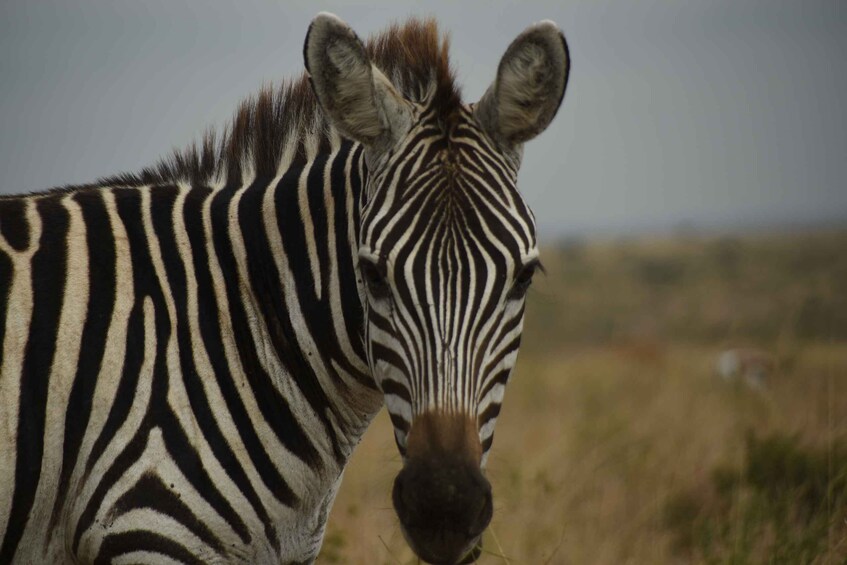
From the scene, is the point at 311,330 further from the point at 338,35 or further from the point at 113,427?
the point at 338,35

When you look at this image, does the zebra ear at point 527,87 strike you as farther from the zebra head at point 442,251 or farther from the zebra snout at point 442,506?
the zebra snout at point 442,506

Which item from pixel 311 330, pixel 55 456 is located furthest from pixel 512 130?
pixel 55 456

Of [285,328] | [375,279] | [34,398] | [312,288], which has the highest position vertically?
[375,279]

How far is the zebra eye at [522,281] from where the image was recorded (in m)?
2.93

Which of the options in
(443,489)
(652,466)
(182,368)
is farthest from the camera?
(652,466)

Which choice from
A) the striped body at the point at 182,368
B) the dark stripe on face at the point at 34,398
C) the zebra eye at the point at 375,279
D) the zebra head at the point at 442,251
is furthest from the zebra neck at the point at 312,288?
the dark stripe on face at the point at 34,398

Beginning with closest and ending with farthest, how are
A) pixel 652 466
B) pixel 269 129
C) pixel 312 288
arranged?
1. pixel 312 288
2. pixel 269 129
3. pixel 652 466

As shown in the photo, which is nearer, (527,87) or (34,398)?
(34,398)

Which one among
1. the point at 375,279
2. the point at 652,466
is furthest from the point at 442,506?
the point at 652,466

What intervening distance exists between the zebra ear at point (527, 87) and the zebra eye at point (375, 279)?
28.5 inches

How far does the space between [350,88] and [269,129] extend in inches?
31.7

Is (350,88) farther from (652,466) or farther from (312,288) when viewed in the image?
(652,466)

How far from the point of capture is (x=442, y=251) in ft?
9.28

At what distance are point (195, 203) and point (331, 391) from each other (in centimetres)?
98
